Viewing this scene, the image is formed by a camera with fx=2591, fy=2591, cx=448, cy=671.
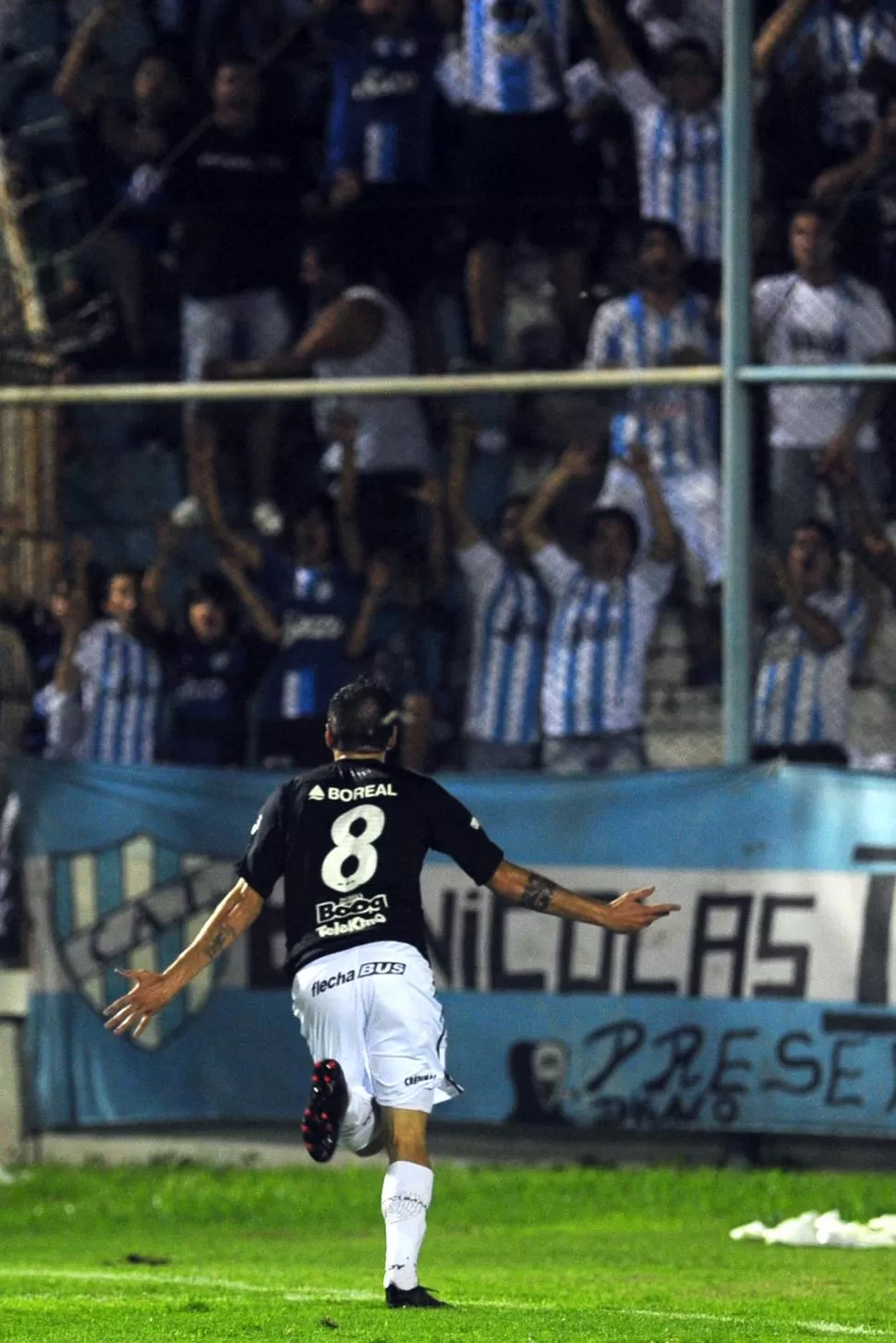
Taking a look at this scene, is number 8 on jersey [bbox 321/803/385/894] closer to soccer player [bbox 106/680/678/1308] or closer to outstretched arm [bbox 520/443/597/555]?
soccer player [bbox 106/680/678/1308]

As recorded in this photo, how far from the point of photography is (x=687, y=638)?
37.4 feet

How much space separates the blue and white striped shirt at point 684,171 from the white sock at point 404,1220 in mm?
6212

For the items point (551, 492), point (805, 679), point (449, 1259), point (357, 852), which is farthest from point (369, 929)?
point (551, 492)

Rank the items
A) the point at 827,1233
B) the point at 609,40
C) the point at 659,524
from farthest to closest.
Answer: the point at 609,40, the point at 659,524, the point at 827,1233

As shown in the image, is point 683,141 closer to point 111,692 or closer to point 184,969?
point 111,692

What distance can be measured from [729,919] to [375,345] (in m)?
3.51

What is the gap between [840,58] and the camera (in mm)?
11859

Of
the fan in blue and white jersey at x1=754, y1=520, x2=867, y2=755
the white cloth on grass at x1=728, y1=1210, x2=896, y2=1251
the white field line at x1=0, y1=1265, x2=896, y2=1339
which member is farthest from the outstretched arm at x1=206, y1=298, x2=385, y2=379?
the white field line at x1=0, y1=1265, x2=896, y2=1339

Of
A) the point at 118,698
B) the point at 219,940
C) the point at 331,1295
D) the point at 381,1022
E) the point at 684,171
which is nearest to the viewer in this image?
the point at 381,1022

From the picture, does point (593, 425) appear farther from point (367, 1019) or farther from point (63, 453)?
point (367, 1019)

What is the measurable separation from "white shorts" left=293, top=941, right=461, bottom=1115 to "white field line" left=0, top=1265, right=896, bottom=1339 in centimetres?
63

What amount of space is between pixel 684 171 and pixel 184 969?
6326mm

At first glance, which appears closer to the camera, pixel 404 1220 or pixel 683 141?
pixel 404 1220

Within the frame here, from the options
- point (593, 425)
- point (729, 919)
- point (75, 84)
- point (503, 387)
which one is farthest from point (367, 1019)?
point (75, 84)
